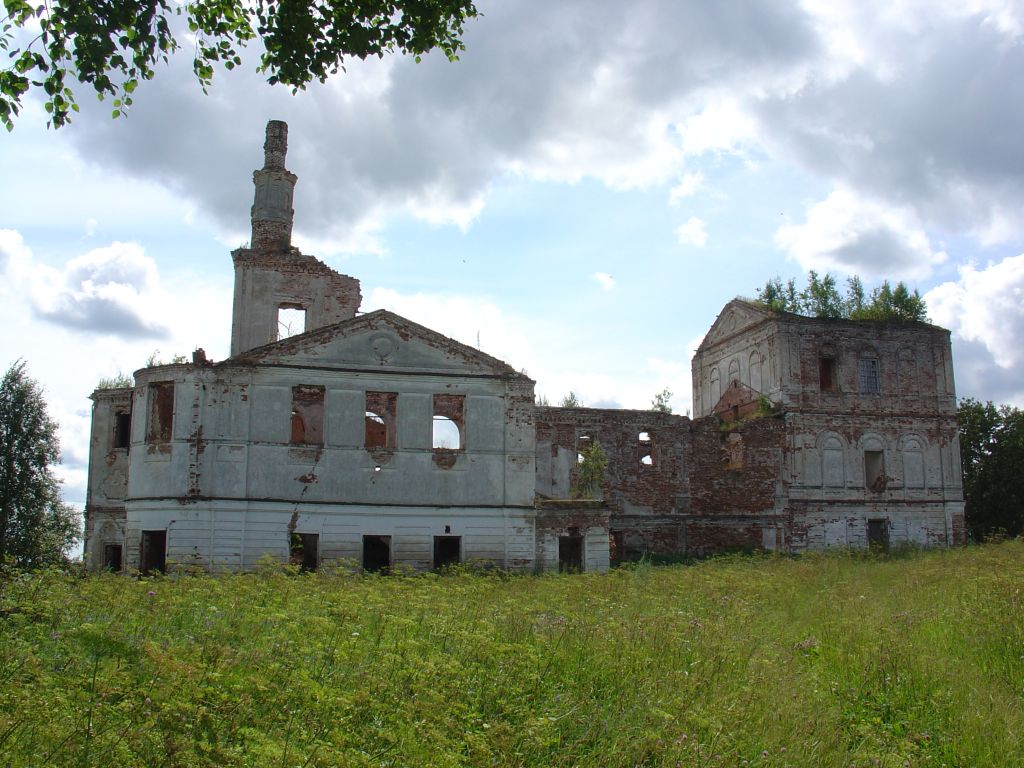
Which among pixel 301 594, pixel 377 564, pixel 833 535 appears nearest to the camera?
pixel 301 594

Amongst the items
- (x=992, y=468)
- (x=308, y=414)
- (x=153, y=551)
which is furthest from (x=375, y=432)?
(x=992, y=468)

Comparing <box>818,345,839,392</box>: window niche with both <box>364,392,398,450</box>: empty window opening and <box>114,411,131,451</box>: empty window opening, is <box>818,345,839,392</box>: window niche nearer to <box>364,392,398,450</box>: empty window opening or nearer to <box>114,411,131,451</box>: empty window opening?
<box>364,392,398,450</box>: empty window opening

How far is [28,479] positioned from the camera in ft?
94.4

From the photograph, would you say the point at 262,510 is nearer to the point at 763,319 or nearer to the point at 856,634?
the point at 856,634

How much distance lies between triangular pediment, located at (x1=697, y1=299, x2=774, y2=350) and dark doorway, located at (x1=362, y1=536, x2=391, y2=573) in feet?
54.3

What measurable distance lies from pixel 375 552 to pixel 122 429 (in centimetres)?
908

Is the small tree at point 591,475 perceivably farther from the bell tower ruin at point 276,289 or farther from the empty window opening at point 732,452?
the bell tower ruin at point 276,289

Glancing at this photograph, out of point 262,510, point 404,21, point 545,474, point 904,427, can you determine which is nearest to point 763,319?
point 904,427

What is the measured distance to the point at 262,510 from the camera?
20000mm

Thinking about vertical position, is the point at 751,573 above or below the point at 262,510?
below

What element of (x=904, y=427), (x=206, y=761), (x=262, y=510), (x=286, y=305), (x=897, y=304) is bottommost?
(x=206, y=761)

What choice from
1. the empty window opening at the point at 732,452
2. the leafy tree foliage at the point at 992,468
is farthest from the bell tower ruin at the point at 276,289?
the leafy tree foliage at the point at 992,468

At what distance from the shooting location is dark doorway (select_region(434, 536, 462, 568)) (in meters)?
21.1

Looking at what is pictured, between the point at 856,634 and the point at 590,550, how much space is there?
12.1 m
